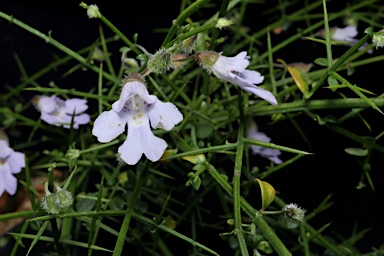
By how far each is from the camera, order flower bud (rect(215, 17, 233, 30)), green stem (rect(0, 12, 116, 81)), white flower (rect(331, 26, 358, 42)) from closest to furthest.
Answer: flower bud (rect(215, 17, 233, 30)) → green stem (rect(0, 12, 116, 81)) → white flower (rect(331, 26, 358, 42))

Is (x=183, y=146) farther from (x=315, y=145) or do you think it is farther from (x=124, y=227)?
(x=315, y=145)

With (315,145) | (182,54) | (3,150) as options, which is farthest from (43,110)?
(315,145)

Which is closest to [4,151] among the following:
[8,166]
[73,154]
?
[8,166]

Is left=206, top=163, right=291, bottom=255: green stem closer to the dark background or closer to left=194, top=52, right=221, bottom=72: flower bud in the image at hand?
left=194, top=52, right=221, bottom=72: flower bud

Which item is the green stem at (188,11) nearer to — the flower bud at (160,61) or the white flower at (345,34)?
the flower bud at (160,61)

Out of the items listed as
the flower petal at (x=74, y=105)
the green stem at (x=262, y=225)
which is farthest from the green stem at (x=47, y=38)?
the green stem at (x=262, y=225)

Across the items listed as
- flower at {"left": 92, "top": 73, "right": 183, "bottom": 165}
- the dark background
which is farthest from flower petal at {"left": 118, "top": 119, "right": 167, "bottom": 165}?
the dark background

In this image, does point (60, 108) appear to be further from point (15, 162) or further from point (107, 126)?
point (107, 126)
